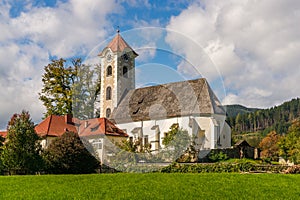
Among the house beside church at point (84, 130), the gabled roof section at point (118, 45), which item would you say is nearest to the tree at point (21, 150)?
the house beside church at point (84, 130)

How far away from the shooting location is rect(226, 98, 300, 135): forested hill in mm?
154125

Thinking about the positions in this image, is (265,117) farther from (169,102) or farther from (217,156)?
(217,156)

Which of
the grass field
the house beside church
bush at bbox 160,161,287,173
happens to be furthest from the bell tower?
the grass field

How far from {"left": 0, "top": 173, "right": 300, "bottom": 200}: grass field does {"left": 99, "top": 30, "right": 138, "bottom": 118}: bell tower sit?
2879 cm

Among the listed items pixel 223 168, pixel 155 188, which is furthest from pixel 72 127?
pixel 155 188

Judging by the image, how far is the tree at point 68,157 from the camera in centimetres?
2806

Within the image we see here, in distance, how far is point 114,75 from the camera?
4800 centimetres

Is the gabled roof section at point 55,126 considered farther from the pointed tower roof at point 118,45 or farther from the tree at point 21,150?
the pointed tower roof at point 118,45

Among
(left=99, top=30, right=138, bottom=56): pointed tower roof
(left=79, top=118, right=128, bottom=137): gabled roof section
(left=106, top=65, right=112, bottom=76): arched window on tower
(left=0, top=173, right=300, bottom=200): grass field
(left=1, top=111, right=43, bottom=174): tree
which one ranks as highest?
(left=99, top=30, right=138, bottom=56): pointed tower roof

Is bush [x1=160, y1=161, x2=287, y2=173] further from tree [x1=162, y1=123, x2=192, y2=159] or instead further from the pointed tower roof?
the pointed tower roof

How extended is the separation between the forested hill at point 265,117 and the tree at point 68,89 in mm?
107348

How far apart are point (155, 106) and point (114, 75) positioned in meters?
8.32

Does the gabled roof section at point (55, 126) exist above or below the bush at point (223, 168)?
above

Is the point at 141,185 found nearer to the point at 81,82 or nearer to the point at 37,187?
the point at 37,187
